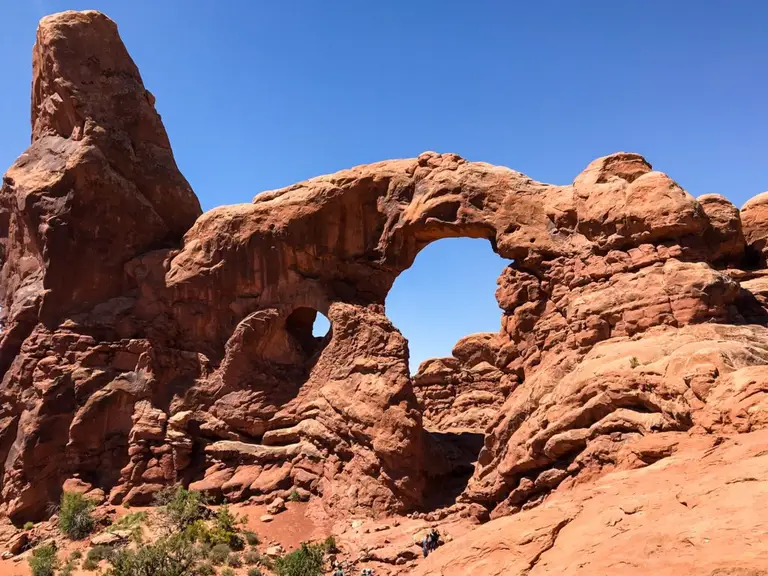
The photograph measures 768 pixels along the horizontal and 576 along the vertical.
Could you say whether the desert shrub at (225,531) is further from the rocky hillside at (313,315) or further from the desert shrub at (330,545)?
the desert shrub at (330,545)

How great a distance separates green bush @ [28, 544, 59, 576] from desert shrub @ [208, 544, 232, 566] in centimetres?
457

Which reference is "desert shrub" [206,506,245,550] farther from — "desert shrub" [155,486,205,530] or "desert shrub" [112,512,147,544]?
"desert shrub" [112,512,147,544]

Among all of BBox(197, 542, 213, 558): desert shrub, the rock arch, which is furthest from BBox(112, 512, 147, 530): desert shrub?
BBox(197, 542, 213, 558): desert shrub

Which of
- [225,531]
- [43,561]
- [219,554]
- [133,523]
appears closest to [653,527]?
[219,554]

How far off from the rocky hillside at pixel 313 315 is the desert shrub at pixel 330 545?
179 cm

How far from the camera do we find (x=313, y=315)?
26547 millimetres

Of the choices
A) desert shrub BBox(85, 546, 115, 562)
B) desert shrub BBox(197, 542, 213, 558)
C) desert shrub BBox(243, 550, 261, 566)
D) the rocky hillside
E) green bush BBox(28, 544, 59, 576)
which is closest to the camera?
the rocky hillside

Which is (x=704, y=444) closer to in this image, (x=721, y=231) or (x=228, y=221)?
(x=721, y=231)

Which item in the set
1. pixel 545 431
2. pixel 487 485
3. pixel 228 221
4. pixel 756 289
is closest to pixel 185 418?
pixel 228 221

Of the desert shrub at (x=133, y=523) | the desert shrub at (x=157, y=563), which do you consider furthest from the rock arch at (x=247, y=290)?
the desert shrub at (x=157, y=563)

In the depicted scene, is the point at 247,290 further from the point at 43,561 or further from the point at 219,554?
the point at 43,561

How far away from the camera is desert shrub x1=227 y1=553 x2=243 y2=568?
698 inches

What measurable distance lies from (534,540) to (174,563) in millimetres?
10176

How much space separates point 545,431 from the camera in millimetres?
14773
